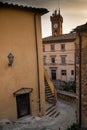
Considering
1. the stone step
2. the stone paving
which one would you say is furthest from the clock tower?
the stone step

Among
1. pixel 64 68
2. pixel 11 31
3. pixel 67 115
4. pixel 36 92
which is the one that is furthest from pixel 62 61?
pixel 11 31

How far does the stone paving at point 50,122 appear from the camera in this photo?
409 inches

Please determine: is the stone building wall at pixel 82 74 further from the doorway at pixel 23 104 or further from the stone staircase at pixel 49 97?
the stone staircase at pixel 49 97

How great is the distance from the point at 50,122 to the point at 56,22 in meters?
27.9

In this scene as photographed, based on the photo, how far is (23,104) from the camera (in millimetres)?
12547

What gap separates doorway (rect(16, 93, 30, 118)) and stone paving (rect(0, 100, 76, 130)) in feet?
1.38

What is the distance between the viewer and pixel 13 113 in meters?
11.9

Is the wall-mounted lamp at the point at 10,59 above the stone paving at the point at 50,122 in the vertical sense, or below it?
above

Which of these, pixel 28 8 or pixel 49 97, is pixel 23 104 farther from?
pixel 28 8

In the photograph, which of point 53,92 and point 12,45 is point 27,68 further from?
point 53,92

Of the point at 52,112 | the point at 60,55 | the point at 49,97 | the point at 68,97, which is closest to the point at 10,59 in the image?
the point at 52,112

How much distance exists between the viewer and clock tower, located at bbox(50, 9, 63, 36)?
36594mm

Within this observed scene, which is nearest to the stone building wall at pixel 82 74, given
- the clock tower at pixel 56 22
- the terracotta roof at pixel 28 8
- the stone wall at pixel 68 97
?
the terracotta roof at pixel 28 8

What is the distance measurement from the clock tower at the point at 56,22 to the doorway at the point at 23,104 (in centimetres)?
2630
